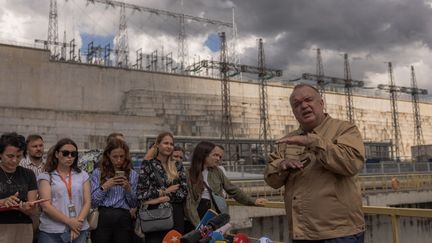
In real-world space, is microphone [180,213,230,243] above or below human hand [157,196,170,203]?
below

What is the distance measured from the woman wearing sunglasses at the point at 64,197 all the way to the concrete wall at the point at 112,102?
3844 cm

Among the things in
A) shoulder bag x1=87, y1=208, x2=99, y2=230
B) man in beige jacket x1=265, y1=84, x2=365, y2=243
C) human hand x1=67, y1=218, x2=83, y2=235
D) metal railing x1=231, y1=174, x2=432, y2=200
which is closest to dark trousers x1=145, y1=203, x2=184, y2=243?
shoulder bag x1=87, y1=208, x2=99, y2=230

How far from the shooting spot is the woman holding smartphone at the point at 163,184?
4.39 m

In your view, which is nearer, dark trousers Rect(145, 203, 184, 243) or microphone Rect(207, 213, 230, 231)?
microphone Rect(207, 213, 230, 231)

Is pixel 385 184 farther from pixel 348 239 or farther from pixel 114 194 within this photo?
pixel 348 239

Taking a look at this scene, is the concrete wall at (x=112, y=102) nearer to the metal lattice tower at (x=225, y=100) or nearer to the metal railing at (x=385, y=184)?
the metal lattice tower at (x=225, y=100)

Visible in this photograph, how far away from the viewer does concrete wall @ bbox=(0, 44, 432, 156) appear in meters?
41.9

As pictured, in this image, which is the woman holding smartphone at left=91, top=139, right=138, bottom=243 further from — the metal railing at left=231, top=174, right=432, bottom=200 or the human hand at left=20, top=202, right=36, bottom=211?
the metal railing at left=231, top=174, right=432, bottom=200

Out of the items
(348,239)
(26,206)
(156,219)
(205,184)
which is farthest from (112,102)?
(348,239)

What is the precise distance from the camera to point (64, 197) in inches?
170

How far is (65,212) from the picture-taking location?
429 centimetres

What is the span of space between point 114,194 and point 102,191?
15 centimetres

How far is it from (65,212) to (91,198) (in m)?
0.35

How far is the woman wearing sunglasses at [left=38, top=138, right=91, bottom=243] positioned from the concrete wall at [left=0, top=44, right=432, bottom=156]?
38.4 meters
